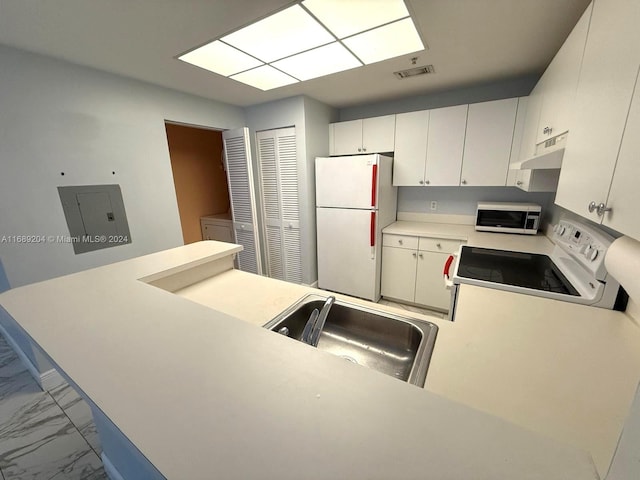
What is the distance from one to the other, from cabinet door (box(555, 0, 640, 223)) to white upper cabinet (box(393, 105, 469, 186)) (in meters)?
1.45

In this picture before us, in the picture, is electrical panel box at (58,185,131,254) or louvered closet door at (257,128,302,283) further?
louvered closet door at (257,128,302,283)

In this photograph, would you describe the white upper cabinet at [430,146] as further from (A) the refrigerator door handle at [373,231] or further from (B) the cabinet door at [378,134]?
(A) the refrigerator door handle at [373,231]

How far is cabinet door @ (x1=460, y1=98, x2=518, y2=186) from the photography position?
2221mm

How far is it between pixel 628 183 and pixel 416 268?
201cm

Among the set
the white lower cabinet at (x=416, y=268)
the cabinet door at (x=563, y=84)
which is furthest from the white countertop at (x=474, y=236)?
the cabinet door at (x=563, y=84)

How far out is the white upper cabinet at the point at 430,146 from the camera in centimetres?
243

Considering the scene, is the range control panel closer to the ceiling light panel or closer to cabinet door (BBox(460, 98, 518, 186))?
cabinet door (BBox(460, 98, 518, 186))

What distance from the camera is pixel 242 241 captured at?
3340 millimetres

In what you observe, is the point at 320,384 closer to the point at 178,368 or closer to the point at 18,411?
the point at 178,368

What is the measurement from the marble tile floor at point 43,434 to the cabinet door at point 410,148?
3133mm

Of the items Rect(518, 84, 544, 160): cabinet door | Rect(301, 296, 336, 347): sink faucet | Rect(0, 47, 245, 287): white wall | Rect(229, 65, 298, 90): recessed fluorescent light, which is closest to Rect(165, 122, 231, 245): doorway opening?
Rect(0, 47, 245, 287): white wall

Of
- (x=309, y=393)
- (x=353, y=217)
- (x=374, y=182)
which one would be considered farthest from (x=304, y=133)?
(x=309, y=393)

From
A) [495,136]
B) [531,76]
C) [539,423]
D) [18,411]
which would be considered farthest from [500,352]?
[18,411]

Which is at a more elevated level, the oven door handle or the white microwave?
the white microwave
